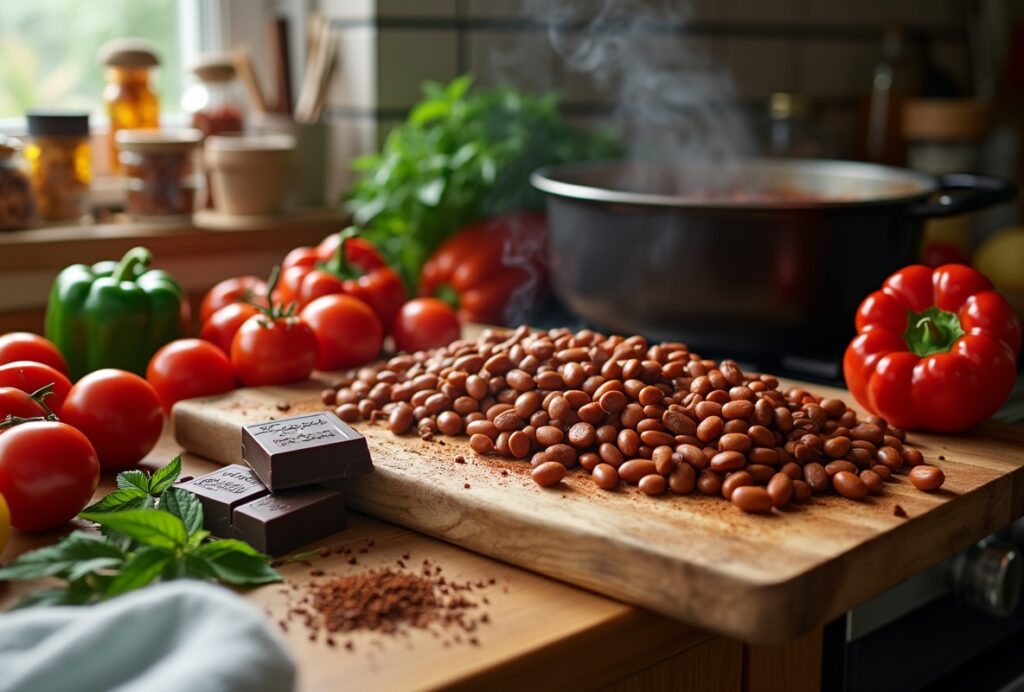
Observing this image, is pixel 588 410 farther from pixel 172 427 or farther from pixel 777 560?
pixel 172 427

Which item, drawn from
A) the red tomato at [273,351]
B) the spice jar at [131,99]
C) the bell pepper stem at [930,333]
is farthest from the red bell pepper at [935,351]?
the spice jar at [131,99]

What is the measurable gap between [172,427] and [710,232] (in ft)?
2.18

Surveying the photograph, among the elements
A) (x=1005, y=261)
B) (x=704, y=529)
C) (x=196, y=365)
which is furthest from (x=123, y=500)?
(x=1005, y=261)

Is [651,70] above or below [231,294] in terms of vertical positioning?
above

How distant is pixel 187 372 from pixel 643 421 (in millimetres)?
571

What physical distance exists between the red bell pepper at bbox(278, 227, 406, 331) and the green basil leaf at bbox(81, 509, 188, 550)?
69 centimetres

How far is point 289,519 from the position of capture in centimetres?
92

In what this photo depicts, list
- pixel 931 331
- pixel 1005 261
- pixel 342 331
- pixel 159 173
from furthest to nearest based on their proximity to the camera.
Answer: pixel 1005 261
pixel 159 173
pixel 342 331
pixel 931 331

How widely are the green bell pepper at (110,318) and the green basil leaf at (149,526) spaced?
0.55m

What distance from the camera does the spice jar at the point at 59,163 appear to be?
1.57m

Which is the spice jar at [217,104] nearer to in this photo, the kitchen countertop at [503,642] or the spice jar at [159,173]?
the spice jar at [159,173]

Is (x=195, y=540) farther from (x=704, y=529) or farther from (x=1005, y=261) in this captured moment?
(x=1005, y=261)

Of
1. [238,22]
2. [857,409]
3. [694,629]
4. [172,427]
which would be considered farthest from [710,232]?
[238,22]

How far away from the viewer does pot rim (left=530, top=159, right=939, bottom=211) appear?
1.29 metres
